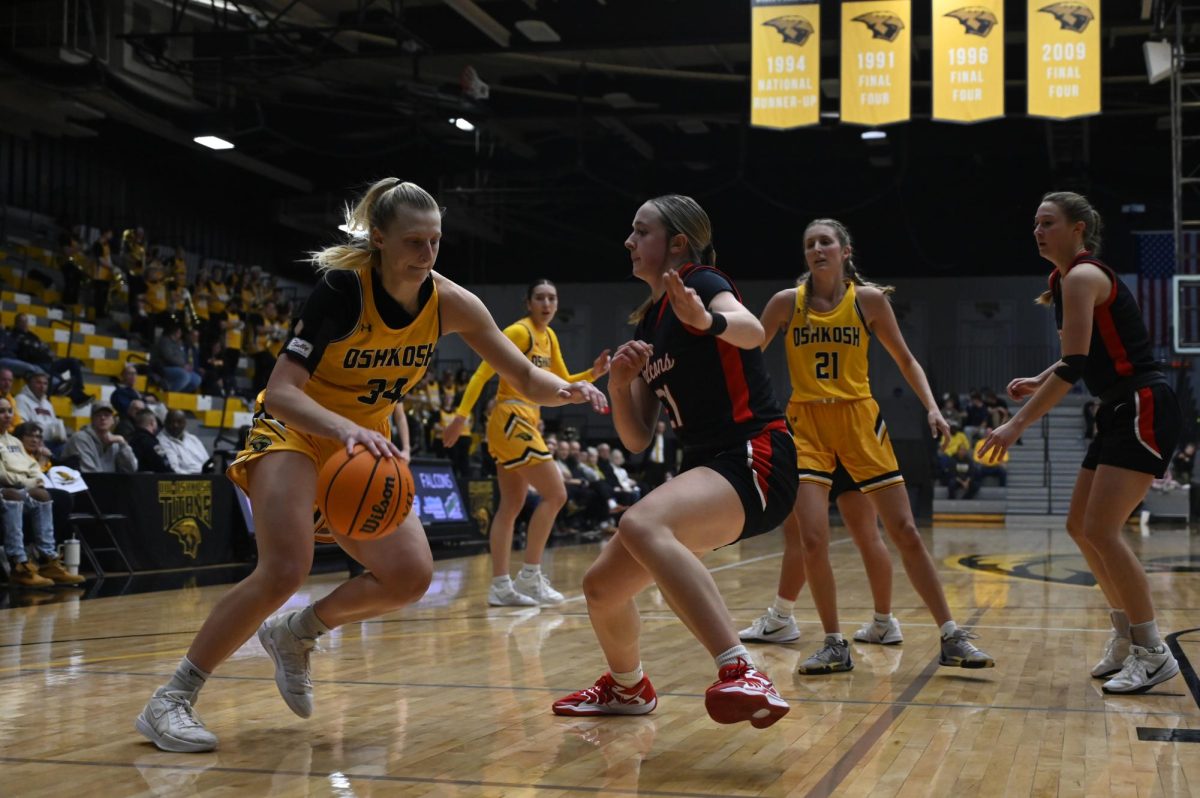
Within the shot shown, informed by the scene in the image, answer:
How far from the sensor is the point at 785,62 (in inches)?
539

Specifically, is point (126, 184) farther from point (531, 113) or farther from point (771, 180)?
point (771, 180)

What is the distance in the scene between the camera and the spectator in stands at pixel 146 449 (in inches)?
448

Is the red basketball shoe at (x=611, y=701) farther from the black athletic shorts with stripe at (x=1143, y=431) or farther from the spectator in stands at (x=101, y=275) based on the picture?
the spectator in stands at (x=101, y=275)

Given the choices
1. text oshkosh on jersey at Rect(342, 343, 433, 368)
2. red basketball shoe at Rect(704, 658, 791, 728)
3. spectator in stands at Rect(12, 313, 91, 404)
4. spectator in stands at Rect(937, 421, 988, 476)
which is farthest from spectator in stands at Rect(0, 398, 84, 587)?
spectator in stands at Rect(937, 421, 988, 476)

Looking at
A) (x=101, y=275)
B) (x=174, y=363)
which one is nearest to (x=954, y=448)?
(x=174, y=363)

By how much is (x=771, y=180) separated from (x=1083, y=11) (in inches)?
482

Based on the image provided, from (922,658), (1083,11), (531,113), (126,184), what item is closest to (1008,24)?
(1083,11)

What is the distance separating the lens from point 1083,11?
13008 mm

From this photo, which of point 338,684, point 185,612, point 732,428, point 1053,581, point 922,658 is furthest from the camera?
point 1053,581

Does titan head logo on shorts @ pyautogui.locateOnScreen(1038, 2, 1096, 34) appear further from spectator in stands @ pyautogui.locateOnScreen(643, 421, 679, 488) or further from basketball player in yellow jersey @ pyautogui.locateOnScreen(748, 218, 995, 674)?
basketball player in yellow jersey @ pyautogui.locateOnScreen(748, 218, 995, 674)

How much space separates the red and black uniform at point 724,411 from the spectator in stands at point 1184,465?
19666mm

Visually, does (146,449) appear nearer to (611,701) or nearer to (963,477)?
(611,701)

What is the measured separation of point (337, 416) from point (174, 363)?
13530 mm

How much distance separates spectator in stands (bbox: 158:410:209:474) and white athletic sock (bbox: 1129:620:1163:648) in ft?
31.0
